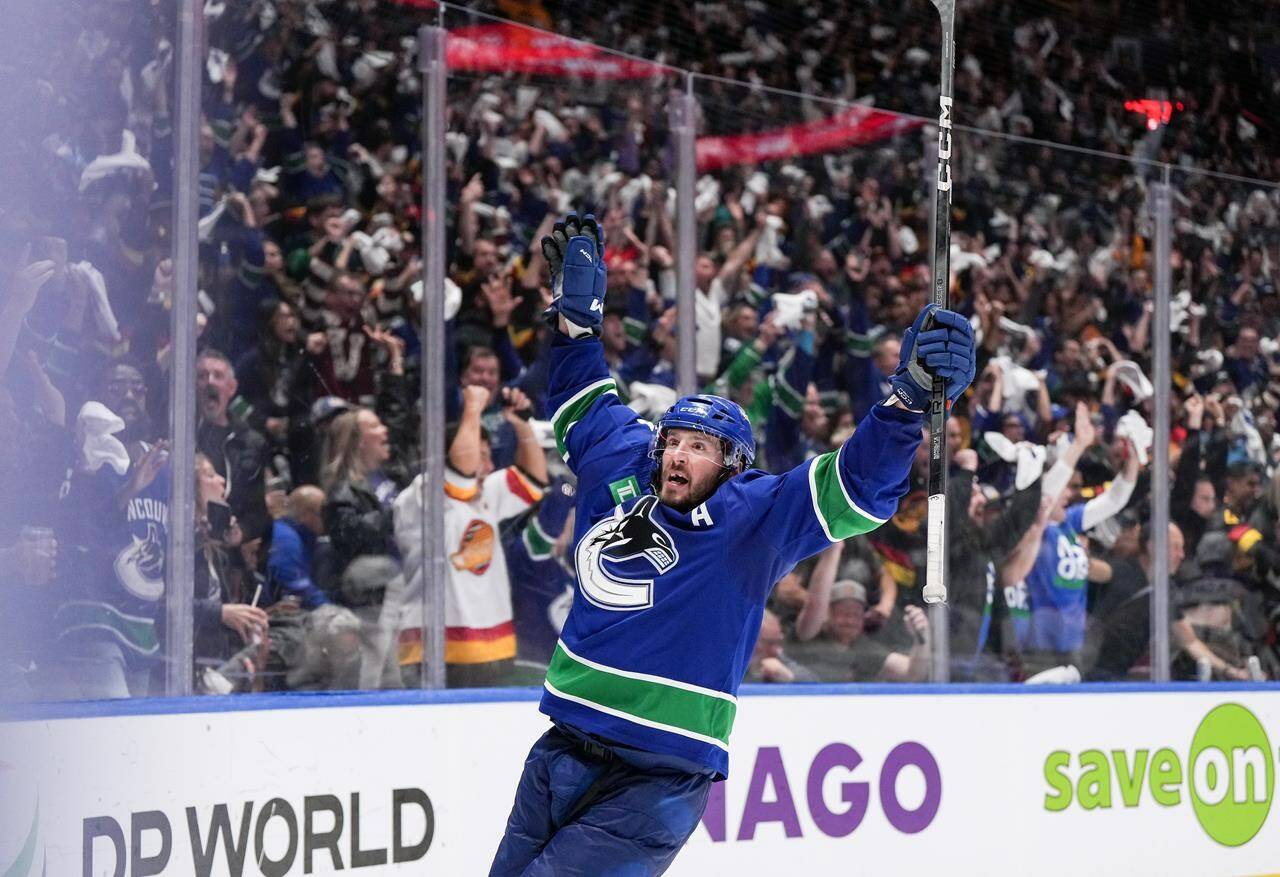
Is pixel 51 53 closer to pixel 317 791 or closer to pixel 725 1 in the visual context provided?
pixel 317 791

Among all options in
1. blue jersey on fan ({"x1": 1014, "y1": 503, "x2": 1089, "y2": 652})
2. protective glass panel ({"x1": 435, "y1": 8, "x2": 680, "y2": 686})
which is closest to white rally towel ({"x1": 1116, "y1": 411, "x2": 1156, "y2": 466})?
blue jersey on fan ({"x1": 1014, "y1": 503, "x2": 1089, "y2": 652})

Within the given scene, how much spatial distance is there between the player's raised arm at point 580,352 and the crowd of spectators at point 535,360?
3.05 ft

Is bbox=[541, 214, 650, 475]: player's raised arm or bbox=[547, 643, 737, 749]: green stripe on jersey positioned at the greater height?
bbox=[541, 214, 650, 475]: player's raised arm

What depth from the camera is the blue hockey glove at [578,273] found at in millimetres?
3375

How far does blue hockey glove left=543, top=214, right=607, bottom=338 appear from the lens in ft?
11.1

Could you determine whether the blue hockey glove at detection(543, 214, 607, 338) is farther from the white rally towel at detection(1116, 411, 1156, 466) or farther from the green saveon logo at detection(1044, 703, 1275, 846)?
the white rally towel at detection(1116, 411, 1156, 466)

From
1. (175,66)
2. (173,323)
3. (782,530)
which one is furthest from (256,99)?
(782,530)

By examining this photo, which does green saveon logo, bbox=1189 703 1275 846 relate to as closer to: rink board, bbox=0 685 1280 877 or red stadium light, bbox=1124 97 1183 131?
rink board, bbox=0 685 1280 877

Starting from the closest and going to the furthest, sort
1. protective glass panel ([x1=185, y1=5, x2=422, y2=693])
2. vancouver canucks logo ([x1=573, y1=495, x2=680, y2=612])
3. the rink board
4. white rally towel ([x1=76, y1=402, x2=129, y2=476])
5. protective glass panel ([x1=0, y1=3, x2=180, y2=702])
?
vancouver canucks logo ([x1=573, y1=495, x2=680, y2=612]) < protective glass panel ([x1=0, y1=3, x2=180, y2=702]) < the rink board < white rally towel ([x1=76, y1=402, x2=129, y2=476]) < protective glass panel ([x1=185, y1=5, x2=422, y2=693])

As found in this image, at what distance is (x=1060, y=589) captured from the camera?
230 inches

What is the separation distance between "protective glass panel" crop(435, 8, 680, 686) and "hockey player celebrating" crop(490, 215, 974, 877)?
60.6 inches

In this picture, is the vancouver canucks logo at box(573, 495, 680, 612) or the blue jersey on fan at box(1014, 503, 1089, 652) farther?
the blue jersey on fan at box(1014, 503, 1089, 652)

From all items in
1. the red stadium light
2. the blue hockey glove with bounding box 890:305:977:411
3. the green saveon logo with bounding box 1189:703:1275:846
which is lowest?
the green saveon logo with bounding box 1189:703:1275:846

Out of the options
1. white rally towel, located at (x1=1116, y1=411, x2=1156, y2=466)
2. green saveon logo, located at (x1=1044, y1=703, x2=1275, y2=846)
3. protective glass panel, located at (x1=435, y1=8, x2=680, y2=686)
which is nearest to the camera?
protective glass panel, located at (x1=435, y1=8, x2=680, y2=686)
